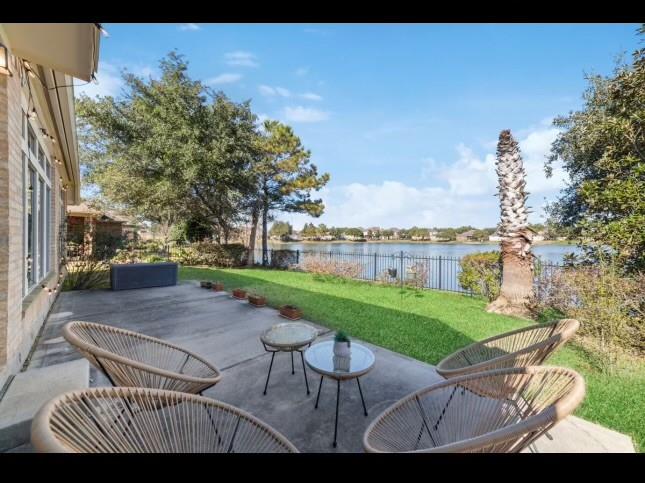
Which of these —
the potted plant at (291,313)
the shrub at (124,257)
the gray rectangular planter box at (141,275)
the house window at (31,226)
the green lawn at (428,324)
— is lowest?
the green lawn at (428,324)

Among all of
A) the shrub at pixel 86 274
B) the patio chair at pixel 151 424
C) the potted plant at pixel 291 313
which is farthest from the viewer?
the shrub at pixel 86 274

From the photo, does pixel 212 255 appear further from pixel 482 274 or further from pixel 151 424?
pixel 151 424

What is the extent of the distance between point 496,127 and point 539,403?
288 inches

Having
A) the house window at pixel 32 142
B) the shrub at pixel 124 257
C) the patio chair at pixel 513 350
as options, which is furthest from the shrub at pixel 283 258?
the patio chair at pixel 513 350

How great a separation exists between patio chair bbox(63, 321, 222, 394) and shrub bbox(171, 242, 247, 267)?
529 inches

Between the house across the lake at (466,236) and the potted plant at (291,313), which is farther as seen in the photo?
the house across the lake at (466,236)

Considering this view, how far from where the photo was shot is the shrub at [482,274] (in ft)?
24.2

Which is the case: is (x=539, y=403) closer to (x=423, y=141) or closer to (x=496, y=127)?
(x=496, y=127)

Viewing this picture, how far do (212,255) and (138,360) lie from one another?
1424 centimetres

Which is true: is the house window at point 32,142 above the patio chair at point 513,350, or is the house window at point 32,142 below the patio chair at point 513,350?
above

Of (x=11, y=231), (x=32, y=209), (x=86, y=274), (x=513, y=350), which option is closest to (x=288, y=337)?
(x=513, y=350)

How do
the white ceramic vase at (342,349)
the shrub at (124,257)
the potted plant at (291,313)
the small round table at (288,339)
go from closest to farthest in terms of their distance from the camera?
the white ceramic vase at (342,349) < the small round table at (288,339) < the potted plant at (291,313) < the shrub at (124,257)

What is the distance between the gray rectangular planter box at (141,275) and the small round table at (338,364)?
7363 mm

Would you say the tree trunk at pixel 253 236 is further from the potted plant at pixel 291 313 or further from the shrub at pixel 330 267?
the potted plant at pixel 291 313
